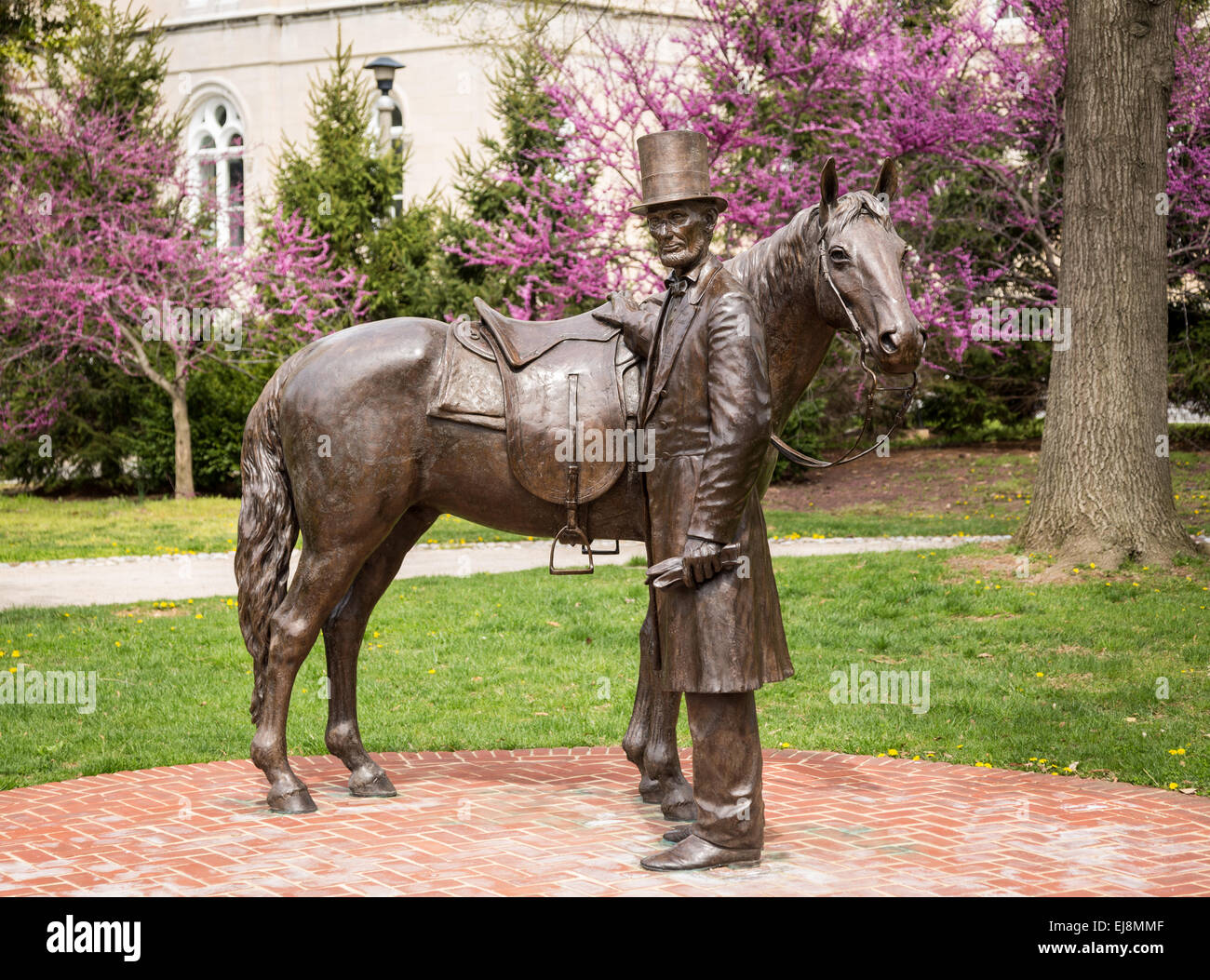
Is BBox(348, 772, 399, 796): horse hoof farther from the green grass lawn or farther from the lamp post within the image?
the lamp post

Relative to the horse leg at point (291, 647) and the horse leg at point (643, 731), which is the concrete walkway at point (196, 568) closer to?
the horse leg at point (291, 647)

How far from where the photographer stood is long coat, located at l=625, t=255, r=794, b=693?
500cm

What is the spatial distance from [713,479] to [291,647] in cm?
222

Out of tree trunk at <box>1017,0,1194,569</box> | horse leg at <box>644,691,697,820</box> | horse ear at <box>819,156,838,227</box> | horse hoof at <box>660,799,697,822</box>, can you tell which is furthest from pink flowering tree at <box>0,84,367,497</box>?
horse ear at <box>819,156,838,227</box>

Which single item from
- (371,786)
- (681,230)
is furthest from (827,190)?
(371,786)

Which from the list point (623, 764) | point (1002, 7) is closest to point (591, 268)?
point (1002, 7)

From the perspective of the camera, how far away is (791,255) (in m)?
5.35

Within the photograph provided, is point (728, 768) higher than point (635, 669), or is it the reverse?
point (728, 768)

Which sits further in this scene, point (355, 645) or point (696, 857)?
point (355, 645)

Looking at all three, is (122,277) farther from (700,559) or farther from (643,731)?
(700,559)

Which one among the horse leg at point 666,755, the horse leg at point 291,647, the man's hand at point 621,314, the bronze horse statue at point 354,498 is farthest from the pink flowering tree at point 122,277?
the horse leg at point 666,755

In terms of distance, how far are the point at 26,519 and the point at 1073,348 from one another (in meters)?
14.0

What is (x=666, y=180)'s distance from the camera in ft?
17.1

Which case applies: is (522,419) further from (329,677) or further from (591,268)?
(591,268)
